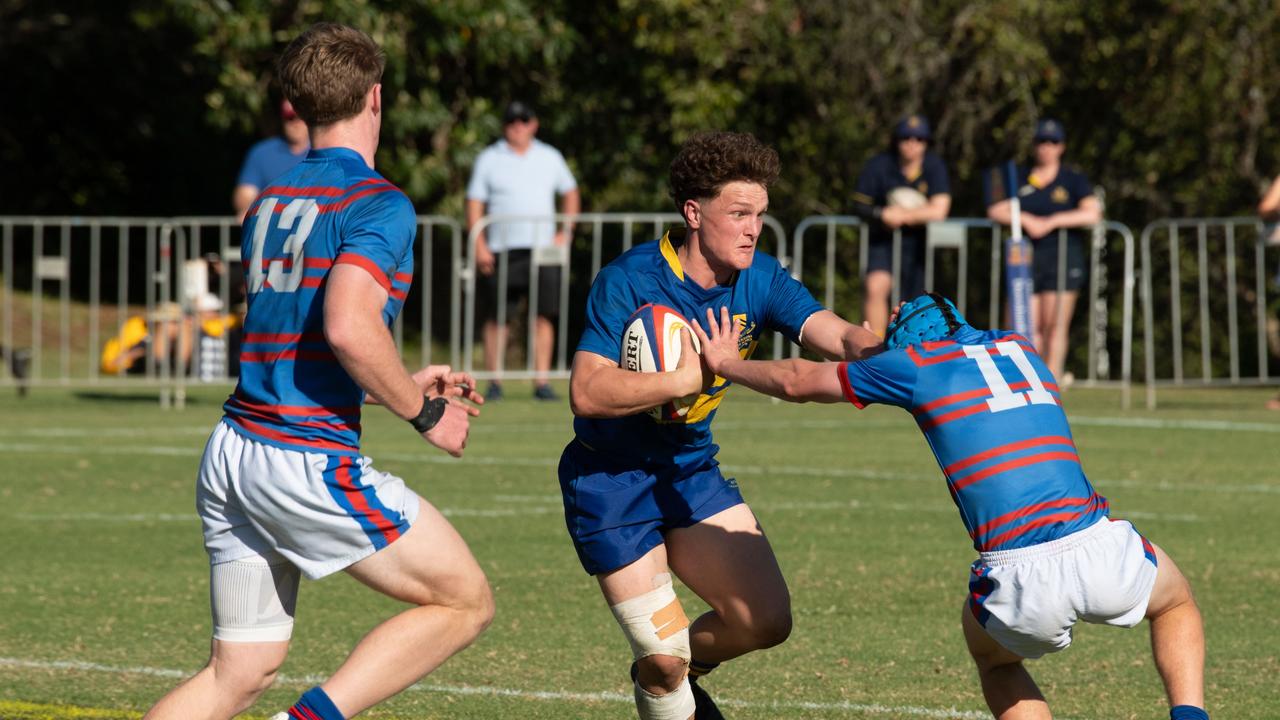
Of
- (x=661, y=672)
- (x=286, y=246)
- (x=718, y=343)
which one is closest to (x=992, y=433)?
(x=718, y=343)

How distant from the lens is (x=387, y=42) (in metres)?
19.6

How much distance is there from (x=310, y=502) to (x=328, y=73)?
1059mm

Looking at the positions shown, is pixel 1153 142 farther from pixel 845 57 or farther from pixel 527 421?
pixel 527 421

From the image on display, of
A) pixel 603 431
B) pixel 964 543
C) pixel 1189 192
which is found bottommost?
pixel 964 543

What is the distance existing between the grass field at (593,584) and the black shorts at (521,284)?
131cm

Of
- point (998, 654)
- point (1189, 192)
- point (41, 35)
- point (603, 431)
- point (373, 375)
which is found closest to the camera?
point (373, 375)

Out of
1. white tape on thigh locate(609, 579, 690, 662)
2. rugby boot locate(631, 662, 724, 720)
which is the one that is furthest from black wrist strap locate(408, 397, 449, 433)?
rugby boot locate(631, 662, 724, 720)

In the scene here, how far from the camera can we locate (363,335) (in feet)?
14.6

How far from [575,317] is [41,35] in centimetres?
1186

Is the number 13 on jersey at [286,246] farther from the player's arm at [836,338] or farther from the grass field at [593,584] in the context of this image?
the grass field at [593,584]

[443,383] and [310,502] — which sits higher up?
[443,383]

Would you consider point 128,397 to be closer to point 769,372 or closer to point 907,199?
point 907,199

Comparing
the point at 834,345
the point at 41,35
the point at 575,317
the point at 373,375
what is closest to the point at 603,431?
the point at 834,345

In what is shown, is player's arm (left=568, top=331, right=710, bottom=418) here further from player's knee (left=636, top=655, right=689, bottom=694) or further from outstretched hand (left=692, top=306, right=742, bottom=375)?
player's knee (left=636, top=655, right=689, bottom=694)
